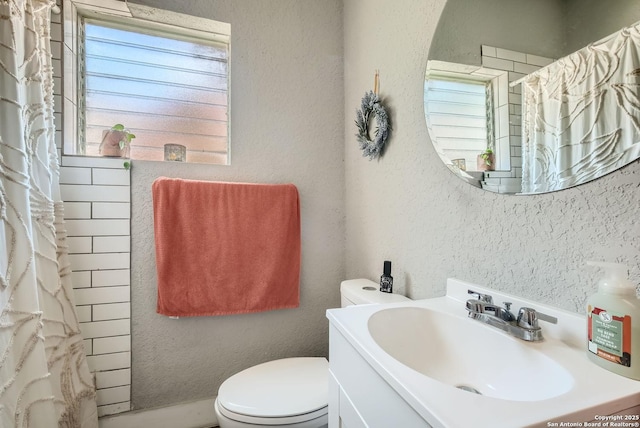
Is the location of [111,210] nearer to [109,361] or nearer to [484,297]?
[109,361]

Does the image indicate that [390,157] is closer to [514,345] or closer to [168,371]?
[514,345]

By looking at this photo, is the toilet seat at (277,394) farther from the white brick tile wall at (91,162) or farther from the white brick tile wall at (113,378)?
the white brick tile wall at (91,162)

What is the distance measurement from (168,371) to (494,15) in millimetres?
1827

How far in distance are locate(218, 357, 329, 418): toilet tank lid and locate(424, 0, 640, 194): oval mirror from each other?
91cm

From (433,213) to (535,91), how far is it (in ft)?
1.42

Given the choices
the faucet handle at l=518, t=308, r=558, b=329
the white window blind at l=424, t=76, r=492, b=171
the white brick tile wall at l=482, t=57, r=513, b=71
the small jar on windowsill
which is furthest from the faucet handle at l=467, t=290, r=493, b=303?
the small jar on windowsill

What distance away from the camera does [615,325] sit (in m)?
0.42

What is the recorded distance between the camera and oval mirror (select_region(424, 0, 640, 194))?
500 millimetres

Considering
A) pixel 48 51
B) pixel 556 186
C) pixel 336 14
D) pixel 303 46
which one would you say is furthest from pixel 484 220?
pixel 48 51

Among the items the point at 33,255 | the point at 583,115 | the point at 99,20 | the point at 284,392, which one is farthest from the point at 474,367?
the point at 99,20

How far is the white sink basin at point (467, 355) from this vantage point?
Result: 0.52 meters

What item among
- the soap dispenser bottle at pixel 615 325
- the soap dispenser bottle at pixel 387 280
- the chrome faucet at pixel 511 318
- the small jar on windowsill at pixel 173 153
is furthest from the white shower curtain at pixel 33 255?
the soap dispenser bottle at pixel 615 325

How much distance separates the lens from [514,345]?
1.87ft

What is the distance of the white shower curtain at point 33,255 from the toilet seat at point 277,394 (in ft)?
1.80
